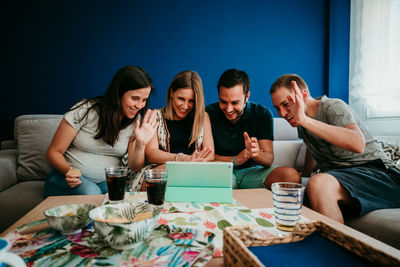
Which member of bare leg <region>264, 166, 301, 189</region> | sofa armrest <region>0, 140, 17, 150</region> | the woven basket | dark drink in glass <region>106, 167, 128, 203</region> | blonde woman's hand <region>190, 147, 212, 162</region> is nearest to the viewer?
the woven basket

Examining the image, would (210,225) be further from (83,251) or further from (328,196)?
(328,196)

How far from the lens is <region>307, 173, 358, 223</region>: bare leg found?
130 centimetres

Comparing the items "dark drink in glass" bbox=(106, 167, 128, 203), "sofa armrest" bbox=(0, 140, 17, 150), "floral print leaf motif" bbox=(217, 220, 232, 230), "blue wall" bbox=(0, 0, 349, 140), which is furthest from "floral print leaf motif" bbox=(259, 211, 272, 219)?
"sofa armrest" bbox=(0, 140, 17, 150)

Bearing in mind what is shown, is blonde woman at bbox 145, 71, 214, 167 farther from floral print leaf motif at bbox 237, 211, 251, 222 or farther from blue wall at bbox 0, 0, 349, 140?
blue wall at bbox 0, 0, 349, 140

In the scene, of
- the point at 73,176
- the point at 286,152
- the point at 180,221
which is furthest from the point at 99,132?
the point at 286,152

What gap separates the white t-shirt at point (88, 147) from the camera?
1.66m

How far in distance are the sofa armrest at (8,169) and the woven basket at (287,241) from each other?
75.4 inches

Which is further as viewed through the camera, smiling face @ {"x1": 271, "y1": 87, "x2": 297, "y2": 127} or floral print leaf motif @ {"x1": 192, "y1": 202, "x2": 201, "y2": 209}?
smiling face @ {"x1": 271, "y1": 87, "x2": 297, "y2": 127}

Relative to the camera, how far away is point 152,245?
25.0 inches

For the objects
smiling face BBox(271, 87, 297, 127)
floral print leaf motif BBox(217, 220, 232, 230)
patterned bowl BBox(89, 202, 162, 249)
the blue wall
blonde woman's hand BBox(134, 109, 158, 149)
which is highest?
the blue wall

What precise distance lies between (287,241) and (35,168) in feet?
6.85

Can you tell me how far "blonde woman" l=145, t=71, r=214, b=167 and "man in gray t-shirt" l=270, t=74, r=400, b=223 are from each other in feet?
1.80

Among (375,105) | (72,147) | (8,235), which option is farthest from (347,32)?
(8,235)

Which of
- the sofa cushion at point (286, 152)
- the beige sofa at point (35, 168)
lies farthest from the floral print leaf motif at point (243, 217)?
the sofa cushion at point (286, 152)
